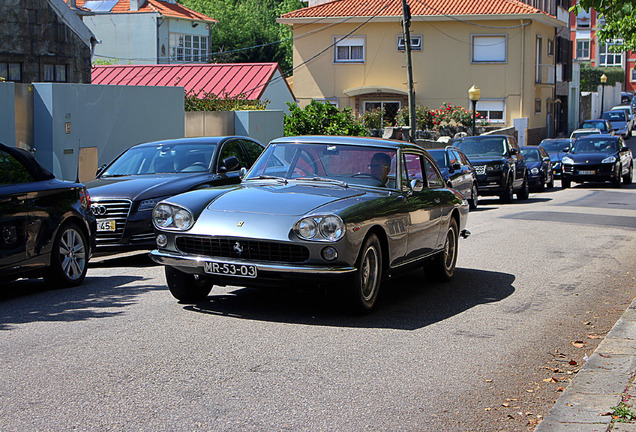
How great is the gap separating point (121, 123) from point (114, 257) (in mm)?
8136

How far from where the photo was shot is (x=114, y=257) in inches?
Answer: 491

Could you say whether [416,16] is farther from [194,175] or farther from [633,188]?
[194,175]

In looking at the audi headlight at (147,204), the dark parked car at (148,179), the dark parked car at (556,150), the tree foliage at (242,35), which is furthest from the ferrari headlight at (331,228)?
the tree foliage at (242,35)

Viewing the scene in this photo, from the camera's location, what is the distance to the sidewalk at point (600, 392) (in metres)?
4.99

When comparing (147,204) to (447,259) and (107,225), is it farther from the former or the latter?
(447,259)

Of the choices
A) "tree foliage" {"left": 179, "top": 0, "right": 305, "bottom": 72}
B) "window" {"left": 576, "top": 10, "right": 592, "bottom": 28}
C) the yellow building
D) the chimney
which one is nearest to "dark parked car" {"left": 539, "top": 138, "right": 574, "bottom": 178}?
the yellow building

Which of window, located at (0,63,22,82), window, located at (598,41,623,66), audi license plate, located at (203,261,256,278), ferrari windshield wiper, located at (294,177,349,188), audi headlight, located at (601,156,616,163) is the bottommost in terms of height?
audi license plate, located at (203,261,256,278)

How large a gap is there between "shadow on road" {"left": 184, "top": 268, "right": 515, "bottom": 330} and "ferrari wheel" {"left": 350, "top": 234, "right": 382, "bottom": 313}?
136 millimetres

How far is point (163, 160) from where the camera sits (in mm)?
12758

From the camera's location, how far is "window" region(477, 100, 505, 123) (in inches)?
1929

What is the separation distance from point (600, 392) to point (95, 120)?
15.0 metres

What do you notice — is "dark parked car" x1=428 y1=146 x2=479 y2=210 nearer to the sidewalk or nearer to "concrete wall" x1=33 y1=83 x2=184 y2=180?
"concrete wall" x1=33 y1=83 x2=184 y2=180

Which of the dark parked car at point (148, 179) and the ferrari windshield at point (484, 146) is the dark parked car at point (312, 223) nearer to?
the dark parked car at point (148, 179)

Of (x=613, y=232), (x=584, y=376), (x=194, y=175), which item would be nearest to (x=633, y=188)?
(x=613, y=232)
